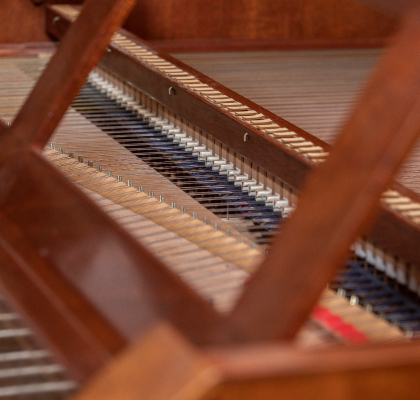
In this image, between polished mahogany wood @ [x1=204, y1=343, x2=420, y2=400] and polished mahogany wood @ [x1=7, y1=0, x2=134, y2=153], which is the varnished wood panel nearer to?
polished mahogany wood @ [x1=7, y1=0, x2=134, y2=153]

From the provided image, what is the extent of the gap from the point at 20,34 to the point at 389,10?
3035 mm

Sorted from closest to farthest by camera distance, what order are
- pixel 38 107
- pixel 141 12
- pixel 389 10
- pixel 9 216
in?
pixel 389 10
pixel 9 216
pixel 38 107
pixel 141 12

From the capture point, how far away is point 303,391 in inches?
30.4

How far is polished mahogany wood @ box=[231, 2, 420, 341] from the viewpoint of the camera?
83 centimetres

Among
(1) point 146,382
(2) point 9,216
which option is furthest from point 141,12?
(1) point 146,382

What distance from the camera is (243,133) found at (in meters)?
2.00

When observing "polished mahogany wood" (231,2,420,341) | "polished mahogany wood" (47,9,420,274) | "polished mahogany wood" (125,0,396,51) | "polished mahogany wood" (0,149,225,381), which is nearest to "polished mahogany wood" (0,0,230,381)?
"polished mahogany wood" (0,149,225,381)

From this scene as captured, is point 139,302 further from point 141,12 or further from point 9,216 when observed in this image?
point 141,12

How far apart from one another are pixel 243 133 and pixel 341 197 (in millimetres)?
1170

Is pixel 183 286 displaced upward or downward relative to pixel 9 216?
upward

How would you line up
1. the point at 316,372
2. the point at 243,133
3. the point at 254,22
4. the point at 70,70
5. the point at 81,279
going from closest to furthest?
1. the point at 316,372
2. the point at 81,279
3. the point at 70,70
4. the point at 243,133
5. the point at 254,22

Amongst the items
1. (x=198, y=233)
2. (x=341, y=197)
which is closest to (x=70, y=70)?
(x=198, y=233)

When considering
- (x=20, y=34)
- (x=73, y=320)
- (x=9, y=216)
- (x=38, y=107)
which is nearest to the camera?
(x=73, y=320)

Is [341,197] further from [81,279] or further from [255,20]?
[255,20]
